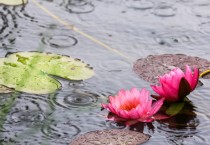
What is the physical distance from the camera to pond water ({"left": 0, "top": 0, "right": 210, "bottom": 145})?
6.96 feet

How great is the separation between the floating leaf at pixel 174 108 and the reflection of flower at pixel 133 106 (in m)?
0.05

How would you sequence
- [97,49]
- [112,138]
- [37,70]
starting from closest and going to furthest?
1. [112,138]
2. [37,70]
3. [97,49]

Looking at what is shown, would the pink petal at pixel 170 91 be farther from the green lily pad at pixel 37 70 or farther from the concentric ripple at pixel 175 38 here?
the concentric ripple at pixel 175 38

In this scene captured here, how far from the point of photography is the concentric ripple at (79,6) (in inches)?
124

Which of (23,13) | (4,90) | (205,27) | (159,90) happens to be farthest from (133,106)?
(23,13)

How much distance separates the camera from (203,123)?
2.18m

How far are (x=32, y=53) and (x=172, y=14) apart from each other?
82cm

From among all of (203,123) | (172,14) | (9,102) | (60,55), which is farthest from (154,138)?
(172,14)

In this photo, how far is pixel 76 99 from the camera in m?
2.32

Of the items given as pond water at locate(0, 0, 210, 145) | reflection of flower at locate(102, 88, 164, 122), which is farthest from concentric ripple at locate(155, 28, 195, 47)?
reflection of flower at locate(102, 88, 164, 122)

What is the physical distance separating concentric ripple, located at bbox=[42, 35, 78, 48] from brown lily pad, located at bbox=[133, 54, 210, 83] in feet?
1.10

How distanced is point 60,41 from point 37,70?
0.32 m

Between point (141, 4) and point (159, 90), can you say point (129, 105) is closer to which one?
point (159, 90)

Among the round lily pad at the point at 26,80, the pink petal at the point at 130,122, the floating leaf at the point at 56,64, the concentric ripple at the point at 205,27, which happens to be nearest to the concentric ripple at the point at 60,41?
the floating leaf at the point at 56,64
